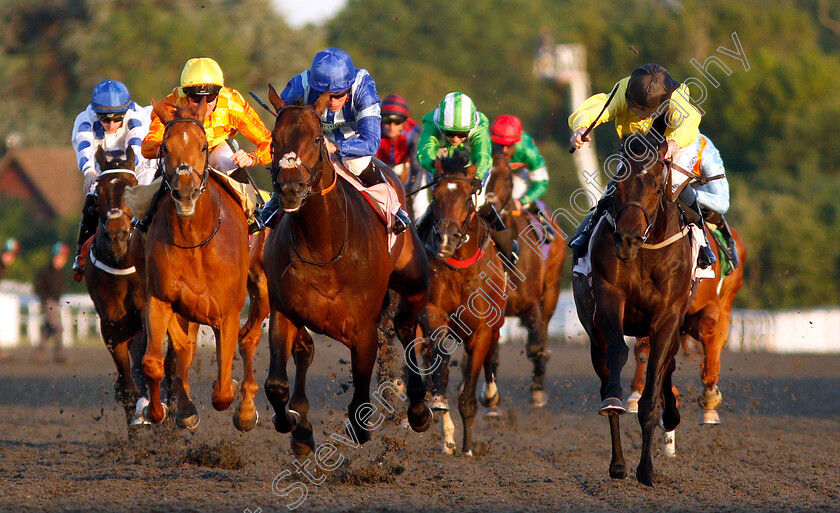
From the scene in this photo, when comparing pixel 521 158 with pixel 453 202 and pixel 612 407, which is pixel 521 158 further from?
pixel 612 407

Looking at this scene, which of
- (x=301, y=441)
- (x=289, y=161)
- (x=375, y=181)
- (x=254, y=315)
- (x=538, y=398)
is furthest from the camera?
(x=538, y=398)

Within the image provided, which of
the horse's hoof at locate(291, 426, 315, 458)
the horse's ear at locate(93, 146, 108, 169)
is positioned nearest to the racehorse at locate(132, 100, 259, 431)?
the horse's hoof at locate(291, 426, 315, 458)

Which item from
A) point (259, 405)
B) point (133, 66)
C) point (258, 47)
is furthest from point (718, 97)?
point (259, 405)

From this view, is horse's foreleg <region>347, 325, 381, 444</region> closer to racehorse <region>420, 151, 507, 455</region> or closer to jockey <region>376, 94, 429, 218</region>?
racehorse <region>420, 151, 507, 455</region>

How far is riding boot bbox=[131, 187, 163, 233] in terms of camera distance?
7.46 m

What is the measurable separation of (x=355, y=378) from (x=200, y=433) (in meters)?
3.21

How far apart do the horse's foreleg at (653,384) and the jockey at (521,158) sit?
4106mm

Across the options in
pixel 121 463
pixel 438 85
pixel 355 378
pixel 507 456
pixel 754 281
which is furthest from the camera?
pixel 438 85

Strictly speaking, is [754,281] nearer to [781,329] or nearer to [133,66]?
[781,329]

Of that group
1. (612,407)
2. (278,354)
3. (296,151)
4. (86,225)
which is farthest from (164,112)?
(612,407)

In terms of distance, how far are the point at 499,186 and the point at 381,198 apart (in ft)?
8.60

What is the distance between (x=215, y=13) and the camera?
38.2m

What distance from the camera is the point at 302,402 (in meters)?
7.48

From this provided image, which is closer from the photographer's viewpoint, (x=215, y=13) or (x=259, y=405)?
(x=259, y=405)
